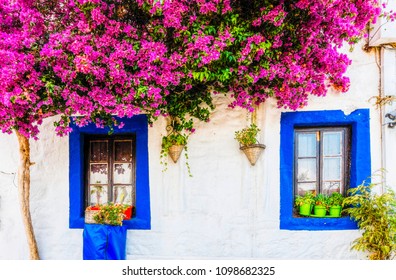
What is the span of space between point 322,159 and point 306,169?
0.23 m

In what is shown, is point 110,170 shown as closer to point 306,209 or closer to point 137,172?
point 137,172

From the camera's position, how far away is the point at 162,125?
4.50 meters

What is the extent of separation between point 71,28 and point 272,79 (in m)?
2.20

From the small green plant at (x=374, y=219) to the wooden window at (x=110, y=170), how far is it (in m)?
2.73

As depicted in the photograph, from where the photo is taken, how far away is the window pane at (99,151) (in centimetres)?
473

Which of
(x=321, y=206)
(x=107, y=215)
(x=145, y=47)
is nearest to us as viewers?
(x=145, y=47)

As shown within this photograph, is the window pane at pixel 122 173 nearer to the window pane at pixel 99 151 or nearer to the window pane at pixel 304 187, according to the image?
the window pane at pixel 99 151

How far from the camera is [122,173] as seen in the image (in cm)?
470

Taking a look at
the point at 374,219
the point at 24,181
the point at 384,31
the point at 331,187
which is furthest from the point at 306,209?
the point at 24,181

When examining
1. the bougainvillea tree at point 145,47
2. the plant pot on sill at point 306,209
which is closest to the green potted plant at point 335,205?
the plant pot on sill at point 306,209

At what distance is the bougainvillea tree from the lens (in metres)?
3.39

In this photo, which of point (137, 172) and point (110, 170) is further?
point (110, 170)
